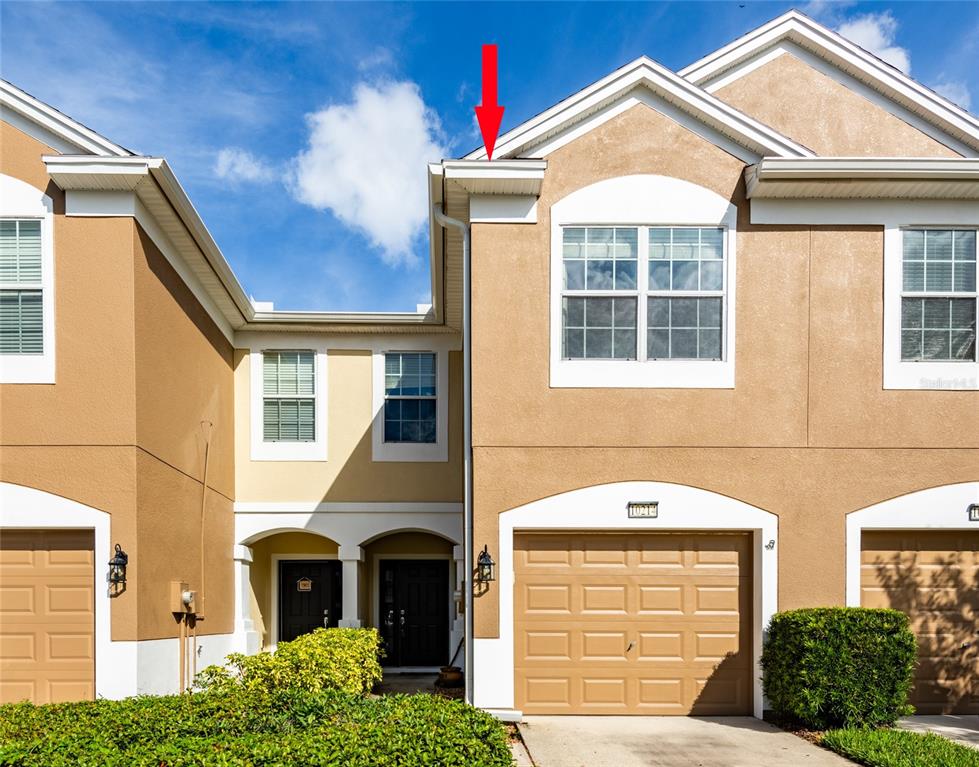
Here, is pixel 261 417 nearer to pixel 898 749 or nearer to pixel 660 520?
pixel 660 520

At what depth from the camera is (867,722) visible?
805cm

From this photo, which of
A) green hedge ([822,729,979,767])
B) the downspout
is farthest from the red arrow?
green hedge ([822,729,979,767])

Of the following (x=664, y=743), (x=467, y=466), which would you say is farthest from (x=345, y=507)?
(x=664, y=743)

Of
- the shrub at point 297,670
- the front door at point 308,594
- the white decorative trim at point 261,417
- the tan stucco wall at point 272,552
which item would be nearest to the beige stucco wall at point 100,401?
the shrub at point 297,670

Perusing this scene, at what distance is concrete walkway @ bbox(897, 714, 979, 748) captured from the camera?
26.3ft

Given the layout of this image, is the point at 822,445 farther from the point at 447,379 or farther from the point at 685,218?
the point at 447,379

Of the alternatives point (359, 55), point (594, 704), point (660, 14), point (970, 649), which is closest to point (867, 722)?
point (970, 649)

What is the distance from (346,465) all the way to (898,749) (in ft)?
29.1

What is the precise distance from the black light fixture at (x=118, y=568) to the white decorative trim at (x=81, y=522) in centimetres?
12

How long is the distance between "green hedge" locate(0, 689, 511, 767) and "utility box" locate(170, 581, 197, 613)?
269cm

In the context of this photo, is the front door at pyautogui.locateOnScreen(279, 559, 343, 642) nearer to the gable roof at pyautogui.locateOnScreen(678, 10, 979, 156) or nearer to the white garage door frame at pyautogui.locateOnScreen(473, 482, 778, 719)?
the white garage door frame at pyautogui.locateOnScreen(473, 482, 778, 719)

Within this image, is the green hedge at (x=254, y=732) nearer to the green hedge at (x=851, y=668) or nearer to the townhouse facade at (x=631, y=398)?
the townhouse facade at (x=631, y=398)

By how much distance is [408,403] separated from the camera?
44.0 feet

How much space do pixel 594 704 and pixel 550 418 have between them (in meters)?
3.32
